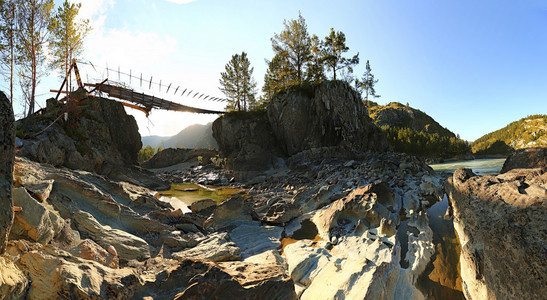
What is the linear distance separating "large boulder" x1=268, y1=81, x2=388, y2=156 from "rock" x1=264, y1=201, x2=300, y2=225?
16626mm

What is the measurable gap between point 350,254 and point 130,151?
72.9 ft

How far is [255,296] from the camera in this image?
3.62 m

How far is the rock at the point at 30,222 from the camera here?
358 centimetres

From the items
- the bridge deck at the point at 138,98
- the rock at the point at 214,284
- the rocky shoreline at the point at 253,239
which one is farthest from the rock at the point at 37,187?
the bridge deck at the point at 138,98

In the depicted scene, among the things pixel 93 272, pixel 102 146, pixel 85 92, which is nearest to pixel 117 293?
pixel 93 272

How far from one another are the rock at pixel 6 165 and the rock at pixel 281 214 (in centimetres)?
790

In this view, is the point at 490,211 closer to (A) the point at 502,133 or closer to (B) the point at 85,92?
(B) the point at 85,92

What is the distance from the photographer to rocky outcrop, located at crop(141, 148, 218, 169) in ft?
133

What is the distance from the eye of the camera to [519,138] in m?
94.8

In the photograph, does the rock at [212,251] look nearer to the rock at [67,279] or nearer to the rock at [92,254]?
the rock at [92,254]

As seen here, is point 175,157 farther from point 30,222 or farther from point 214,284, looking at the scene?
point 214,284

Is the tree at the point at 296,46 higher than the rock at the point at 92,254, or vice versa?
the tree at the point at 296,46

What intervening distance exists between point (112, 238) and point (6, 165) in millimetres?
3585

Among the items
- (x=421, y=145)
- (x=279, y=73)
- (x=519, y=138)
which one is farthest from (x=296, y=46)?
(x=519, y=138)
